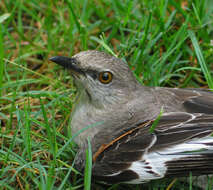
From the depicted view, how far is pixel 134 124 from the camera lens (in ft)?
13.4

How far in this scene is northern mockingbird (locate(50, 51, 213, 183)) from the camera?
3.77 metres

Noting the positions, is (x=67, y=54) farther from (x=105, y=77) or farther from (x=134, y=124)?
(x=134, y=124)

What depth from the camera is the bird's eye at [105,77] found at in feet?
13.7

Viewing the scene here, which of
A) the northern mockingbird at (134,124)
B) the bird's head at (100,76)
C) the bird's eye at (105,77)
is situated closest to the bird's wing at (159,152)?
the northern mockingbird at (134,124)

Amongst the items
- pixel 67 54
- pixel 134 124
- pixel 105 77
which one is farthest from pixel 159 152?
pixel 67 54

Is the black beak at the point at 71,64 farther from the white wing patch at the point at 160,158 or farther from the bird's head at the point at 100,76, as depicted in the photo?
the white wing patch at the point at 160,158

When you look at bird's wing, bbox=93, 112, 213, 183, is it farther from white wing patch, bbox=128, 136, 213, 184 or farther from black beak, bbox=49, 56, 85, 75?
black beak, bbox=49, 56, 85, 75

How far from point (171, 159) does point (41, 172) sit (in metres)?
1.20

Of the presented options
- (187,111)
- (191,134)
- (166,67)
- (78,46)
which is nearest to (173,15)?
(166,67)

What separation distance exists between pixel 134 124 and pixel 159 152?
1.38ft

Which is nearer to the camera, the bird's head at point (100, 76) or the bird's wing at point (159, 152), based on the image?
the bird's wing at point (159, 152)

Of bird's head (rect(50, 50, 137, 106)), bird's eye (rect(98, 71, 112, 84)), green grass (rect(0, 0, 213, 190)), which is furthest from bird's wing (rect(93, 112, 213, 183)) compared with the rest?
bird's eye (rect(98, 71, 112, 84))

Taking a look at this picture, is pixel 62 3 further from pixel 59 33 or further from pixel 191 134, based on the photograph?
pixel 191 134

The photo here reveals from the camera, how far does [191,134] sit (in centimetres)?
386
